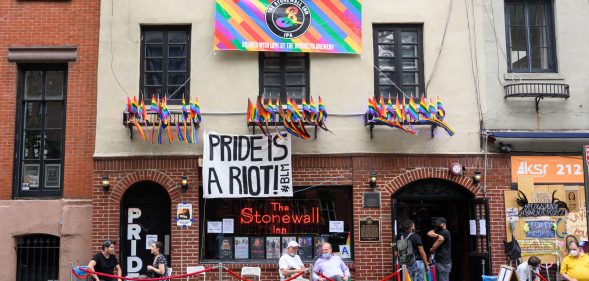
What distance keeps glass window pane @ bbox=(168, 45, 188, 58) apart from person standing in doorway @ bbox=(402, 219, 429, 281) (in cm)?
578

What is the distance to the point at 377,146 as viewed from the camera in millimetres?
13352

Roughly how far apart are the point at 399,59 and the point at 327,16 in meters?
1.76

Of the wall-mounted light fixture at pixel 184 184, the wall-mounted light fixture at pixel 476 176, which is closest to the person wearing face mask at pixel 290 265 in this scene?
the wall-mounted light fixture at pixel 184 184

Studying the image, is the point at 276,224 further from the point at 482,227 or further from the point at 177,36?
the point at 177,36

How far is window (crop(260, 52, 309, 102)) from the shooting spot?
1368 cm

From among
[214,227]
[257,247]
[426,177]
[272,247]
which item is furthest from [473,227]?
[214,227]

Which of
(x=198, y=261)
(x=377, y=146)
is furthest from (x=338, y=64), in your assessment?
(x=198, y=261)

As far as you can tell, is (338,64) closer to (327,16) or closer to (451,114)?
(327,16)

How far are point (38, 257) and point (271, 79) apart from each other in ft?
20.0

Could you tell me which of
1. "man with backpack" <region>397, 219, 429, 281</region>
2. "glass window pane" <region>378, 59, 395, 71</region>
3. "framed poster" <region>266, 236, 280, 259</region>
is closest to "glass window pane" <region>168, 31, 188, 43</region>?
"glass window pane" <region>378, 59, 395, 71</region>

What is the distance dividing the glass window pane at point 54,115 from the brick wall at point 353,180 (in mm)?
1536

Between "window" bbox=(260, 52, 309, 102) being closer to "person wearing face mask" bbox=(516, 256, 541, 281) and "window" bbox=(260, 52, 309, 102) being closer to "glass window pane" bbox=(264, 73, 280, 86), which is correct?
"glass window pane" bbox=(264, 73, 280, 86)

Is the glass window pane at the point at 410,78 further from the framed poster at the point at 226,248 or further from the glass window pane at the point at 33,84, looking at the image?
the glass window pane at the point at 33,84

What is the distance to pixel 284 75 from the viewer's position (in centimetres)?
1371
